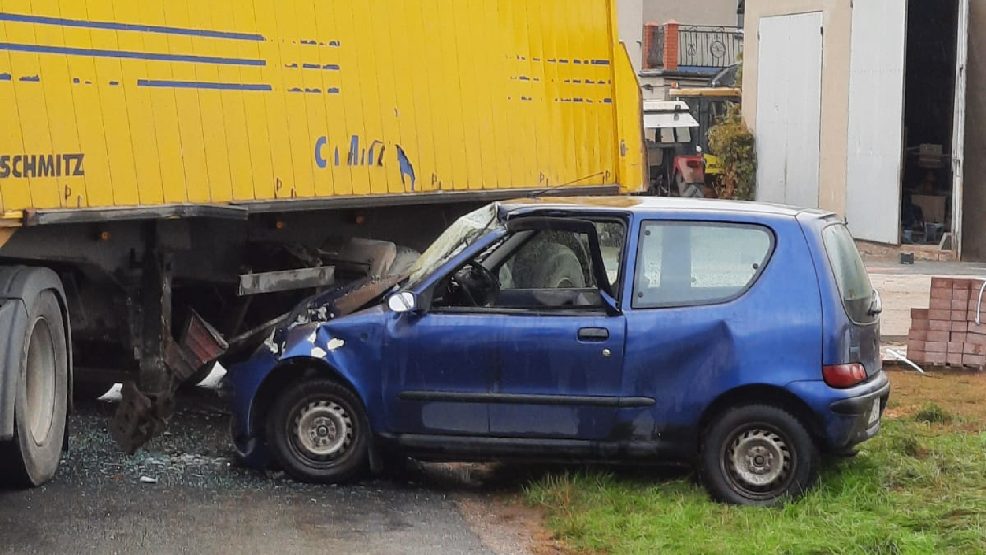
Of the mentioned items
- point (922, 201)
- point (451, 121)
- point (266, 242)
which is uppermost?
point (451, 121)

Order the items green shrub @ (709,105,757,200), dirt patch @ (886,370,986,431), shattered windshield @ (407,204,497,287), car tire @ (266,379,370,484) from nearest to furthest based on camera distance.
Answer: car tire @ (266,379,370,484), shattered windshield @ (407,204,497,287), dirt patch @ (886,370,986,431), green shrub @ (709,105,757,200)

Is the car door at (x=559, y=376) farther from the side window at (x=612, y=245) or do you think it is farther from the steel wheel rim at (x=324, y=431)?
the steel wheel rim at (x=324, y=431)

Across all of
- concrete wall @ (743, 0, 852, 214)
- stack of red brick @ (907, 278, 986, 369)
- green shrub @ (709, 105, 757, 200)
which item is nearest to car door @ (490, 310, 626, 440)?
stack of red brick @ (907, 278, 986, 369)

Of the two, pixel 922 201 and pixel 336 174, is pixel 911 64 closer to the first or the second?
pixel 922 201

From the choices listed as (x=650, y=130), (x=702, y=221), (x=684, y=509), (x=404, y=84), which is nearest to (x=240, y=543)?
(x=684, y=509)

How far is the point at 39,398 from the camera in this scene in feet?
27.1

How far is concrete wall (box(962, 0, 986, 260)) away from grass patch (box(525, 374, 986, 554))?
49.8 feet

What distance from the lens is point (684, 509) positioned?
7.61 meters

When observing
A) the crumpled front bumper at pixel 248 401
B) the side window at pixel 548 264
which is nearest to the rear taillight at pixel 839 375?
the side window at pixel 548 264

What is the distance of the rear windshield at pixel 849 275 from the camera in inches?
312

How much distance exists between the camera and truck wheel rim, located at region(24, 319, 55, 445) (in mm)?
8133

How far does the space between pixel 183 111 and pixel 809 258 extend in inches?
142

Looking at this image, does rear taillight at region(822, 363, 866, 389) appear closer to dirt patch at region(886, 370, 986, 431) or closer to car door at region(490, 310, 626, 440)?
car door at region(490, 310, 626, 440)

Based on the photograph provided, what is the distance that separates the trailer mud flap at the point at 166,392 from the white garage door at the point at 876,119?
15878 millimetres
